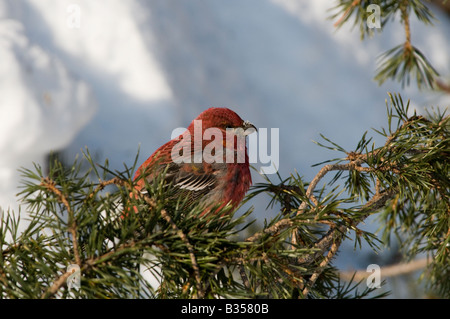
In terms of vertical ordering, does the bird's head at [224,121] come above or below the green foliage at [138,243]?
above

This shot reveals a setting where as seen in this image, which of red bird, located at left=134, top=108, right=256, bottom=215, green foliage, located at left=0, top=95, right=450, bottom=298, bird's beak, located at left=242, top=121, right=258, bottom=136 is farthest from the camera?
bird's beak, located at left=242, top=121, right=258, bottom=136

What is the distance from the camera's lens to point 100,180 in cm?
57

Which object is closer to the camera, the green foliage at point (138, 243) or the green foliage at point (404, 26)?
the green foliage at point (138, 243)

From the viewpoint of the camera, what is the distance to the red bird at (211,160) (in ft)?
3.03

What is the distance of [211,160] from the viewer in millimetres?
994

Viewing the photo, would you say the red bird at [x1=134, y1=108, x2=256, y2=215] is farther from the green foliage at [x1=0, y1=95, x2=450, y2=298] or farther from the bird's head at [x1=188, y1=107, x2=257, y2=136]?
the green foliage at [x1=0, y1=95, x2=450, y2=298]

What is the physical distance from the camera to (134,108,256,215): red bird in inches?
36.4

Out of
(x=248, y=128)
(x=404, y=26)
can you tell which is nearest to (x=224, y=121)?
(x=248, y=128)

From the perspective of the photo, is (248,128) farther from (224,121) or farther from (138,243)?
(138,243)

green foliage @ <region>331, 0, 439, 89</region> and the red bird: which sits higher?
green foliage @ <region>331, 0, 439, 89</region>

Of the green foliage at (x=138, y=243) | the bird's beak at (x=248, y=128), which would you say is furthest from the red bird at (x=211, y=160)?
the green foliage at (x=138, y=243)

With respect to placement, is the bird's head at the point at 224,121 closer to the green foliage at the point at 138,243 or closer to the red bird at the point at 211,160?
the red bird at the point at 211,160

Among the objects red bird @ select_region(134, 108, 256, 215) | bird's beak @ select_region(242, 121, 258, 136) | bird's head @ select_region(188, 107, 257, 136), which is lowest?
red bird @ select_region(134, 108, 256, 215)

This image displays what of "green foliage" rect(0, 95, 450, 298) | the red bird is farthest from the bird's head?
"green foliage" rect(0, 95, 450, 298)
